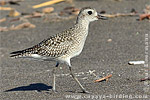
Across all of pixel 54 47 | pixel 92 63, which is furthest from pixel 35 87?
pixel 92 63

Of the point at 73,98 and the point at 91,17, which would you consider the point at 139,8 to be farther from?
the point at 73,98

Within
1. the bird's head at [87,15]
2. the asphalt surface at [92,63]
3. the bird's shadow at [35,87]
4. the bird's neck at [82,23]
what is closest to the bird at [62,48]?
the bird's neck at [82,23]

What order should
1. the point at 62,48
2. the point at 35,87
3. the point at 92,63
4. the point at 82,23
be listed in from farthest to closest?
the point at 92,63 < the point at 35,87 < the point at 82,23 < the point at 62,48

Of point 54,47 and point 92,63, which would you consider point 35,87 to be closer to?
point 54,47

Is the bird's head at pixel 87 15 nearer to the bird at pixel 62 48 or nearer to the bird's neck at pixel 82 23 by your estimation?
the bird's neck at pixel 82 23

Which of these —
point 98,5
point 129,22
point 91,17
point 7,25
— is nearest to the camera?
point 91,17

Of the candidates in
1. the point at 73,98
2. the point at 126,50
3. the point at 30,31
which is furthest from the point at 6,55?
the point at 73,98

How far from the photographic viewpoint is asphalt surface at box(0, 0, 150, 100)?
7.71 m

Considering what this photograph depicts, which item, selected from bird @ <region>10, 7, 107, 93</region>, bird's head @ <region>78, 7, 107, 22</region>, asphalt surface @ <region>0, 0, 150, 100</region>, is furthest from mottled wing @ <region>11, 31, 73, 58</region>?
asphalt surface @ <region>0, 0, 150, 100</region>

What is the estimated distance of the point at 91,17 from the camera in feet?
26.7

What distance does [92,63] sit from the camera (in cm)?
954

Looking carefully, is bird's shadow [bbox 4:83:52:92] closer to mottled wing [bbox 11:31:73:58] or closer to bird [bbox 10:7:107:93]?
bird [bbox 10:7:107:93]

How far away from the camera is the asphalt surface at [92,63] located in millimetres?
7707

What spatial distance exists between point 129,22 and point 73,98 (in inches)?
203
